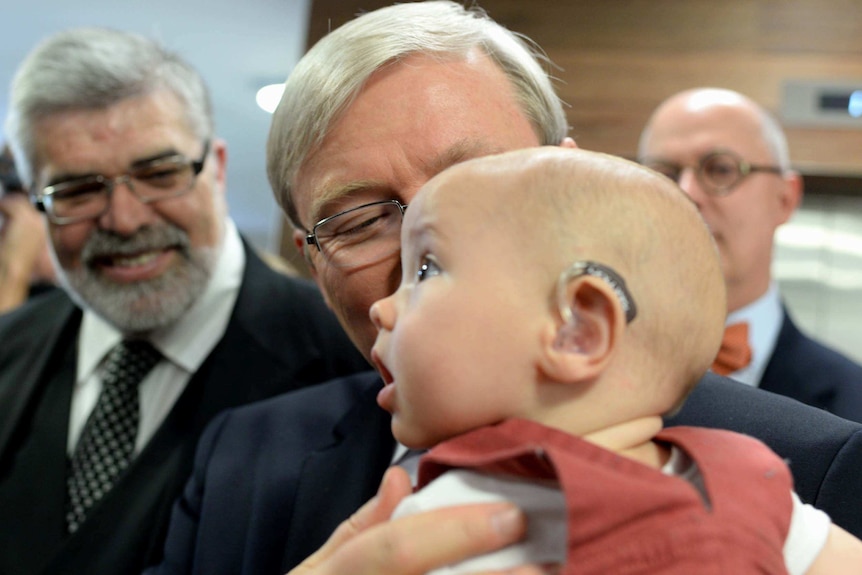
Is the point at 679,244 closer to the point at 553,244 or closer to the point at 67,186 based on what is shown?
the point at 553,244

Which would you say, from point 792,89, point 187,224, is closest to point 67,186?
point 187,224

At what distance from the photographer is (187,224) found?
2.46 m

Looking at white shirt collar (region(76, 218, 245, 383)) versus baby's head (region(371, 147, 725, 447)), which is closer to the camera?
baby's head (region(371, 147, 725, 447))

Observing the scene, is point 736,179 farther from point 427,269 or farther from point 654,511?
point 654,511

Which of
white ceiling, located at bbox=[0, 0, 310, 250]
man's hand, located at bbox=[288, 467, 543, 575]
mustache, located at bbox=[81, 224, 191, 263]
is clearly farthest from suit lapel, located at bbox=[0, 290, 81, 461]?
white ceiling, located at bbox=[0, 0, 310, 250]

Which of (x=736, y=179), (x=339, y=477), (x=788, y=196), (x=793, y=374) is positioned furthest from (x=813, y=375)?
(x=339, y=477)

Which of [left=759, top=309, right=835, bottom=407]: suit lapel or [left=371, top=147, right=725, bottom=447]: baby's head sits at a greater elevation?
[left=371, top=147, right=725, bottom=447]: baby's head

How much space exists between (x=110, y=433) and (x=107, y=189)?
587 millimetres

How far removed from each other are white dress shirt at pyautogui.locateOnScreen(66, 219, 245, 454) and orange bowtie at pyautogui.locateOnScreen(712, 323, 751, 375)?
121cm

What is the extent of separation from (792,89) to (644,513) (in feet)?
12.1

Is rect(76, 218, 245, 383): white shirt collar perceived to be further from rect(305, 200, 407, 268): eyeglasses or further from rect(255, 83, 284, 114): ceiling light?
rect(255, 83, 284, 114): ceiling light

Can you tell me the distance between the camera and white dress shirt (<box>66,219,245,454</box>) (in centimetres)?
238

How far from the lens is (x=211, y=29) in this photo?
5.72 m

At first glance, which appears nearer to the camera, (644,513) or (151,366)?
(644,513)
